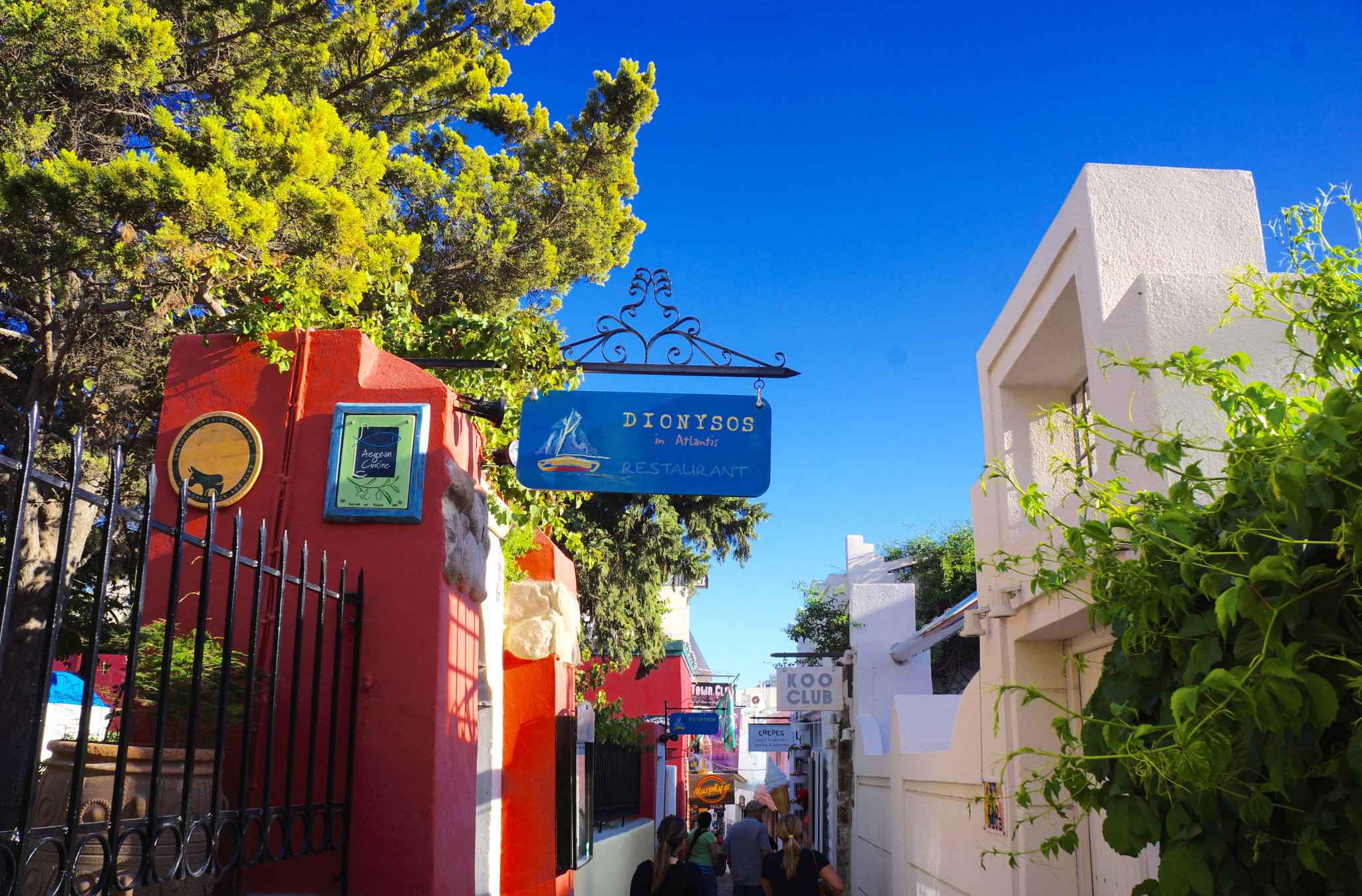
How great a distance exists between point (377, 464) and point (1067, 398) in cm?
500

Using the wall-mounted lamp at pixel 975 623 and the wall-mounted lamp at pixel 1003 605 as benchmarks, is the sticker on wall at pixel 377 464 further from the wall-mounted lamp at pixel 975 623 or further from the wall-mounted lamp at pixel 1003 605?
the wall-mounted lamp at pixel 975 623

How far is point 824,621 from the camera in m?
25.2

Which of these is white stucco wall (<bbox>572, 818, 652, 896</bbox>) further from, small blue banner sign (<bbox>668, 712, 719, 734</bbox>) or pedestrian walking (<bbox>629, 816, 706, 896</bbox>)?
small blue banner sign (<bbox>668, 712, 719, 734</bbox>)

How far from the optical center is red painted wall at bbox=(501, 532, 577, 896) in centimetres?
674

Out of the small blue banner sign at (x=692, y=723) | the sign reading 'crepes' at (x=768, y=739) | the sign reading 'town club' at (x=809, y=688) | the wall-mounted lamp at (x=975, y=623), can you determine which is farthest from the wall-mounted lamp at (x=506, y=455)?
the sign reading 'crepes' at (x=768, y=739)

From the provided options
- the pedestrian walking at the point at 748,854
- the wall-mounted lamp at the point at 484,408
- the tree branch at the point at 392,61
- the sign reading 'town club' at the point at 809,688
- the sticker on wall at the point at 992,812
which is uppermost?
the tree branch at the point at 392,61

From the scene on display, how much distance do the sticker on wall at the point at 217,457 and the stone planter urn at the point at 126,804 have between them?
1839mm

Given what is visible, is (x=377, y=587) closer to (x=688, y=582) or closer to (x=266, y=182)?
(x=266, y=182)

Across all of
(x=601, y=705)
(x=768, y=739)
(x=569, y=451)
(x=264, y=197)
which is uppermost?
(x=264, y=197)

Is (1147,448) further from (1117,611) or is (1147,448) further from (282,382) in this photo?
(282,382)

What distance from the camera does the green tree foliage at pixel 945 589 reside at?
64.0 ft

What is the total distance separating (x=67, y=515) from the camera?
95.9 inches

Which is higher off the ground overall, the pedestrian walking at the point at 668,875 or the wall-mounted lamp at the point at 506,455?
the wall-mounted lamp at the point at 506,455

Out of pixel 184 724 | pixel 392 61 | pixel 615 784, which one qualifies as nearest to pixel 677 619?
pixel 615 784
